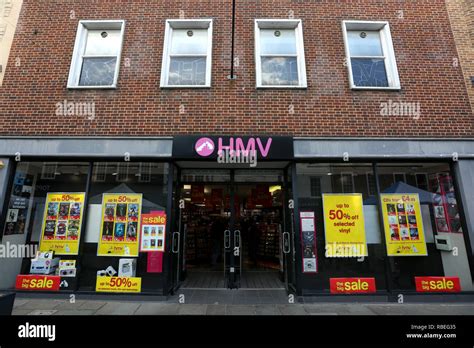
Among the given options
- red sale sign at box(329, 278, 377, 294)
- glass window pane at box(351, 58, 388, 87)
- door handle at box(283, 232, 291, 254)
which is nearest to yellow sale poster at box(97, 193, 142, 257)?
door handle at box(283, 232, 291, 254)

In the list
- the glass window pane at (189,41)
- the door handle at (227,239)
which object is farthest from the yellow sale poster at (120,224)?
the glass window pane at (189,41)

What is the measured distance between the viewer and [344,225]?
6.23m

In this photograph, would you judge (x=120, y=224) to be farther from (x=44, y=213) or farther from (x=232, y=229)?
(x=232, y=229)

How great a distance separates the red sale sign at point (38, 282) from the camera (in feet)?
19.4

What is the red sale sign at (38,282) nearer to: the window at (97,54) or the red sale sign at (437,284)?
the window at (97,54)

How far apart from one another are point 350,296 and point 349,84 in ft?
17.9

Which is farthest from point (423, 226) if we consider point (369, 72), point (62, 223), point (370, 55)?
point (62, 223)

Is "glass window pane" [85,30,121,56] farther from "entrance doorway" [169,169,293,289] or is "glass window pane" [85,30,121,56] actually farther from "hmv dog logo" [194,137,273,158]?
"entrance doorway" [169,169,293,289]

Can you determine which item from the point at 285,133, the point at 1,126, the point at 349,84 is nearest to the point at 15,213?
the point at 1,126

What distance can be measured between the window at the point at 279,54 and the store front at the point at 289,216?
6.36 ft

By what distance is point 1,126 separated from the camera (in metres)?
6.47

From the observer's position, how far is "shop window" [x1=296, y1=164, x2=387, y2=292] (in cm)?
607

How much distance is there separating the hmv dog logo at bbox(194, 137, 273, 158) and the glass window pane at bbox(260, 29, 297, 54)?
2914mm

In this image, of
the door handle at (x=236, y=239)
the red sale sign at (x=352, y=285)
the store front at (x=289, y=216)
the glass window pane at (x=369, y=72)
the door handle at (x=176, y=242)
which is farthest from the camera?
the glass window pane at (x=369, y=72)
